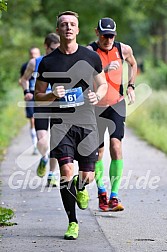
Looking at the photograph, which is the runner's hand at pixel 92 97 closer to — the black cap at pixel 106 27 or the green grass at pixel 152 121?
the black cap at pixel 106 27

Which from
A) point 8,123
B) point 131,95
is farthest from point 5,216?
point 8,123

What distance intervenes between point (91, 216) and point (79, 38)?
40129 millimetres

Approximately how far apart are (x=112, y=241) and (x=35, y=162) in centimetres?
749

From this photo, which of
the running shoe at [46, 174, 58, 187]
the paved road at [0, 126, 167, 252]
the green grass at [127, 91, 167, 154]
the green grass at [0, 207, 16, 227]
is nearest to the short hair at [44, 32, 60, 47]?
the running shoe at [46, 174, 58, 187]

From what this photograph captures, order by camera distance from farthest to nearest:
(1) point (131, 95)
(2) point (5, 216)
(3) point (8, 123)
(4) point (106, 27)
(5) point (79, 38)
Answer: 1. (5) point (79, 38)
2. (3) point (8, 123)
3. (1) point (131, 95)
4. (4) point (106, 27)
5. (2) point (5, 216)

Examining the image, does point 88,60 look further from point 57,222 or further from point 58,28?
point 57,222

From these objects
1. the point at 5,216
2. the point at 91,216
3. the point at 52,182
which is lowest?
the point at 52,182

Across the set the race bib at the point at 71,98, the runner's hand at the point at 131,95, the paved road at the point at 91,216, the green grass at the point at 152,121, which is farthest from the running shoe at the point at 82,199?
the green grass at the point at 152,121

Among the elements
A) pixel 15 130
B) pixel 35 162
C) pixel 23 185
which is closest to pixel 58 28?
pixel 23 185

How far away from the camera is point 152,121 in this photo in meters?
23.1

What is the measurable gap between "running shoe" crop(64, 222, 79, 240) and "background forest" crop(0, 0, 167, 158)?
9018 millimetres

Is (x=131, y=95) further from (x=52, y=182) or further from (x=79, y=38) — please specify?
(x=79, y=38)

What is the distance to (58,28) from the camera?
8.38 meters

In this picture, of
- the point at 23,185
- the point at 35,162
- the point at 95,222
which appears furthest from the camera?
the point at 35,162
